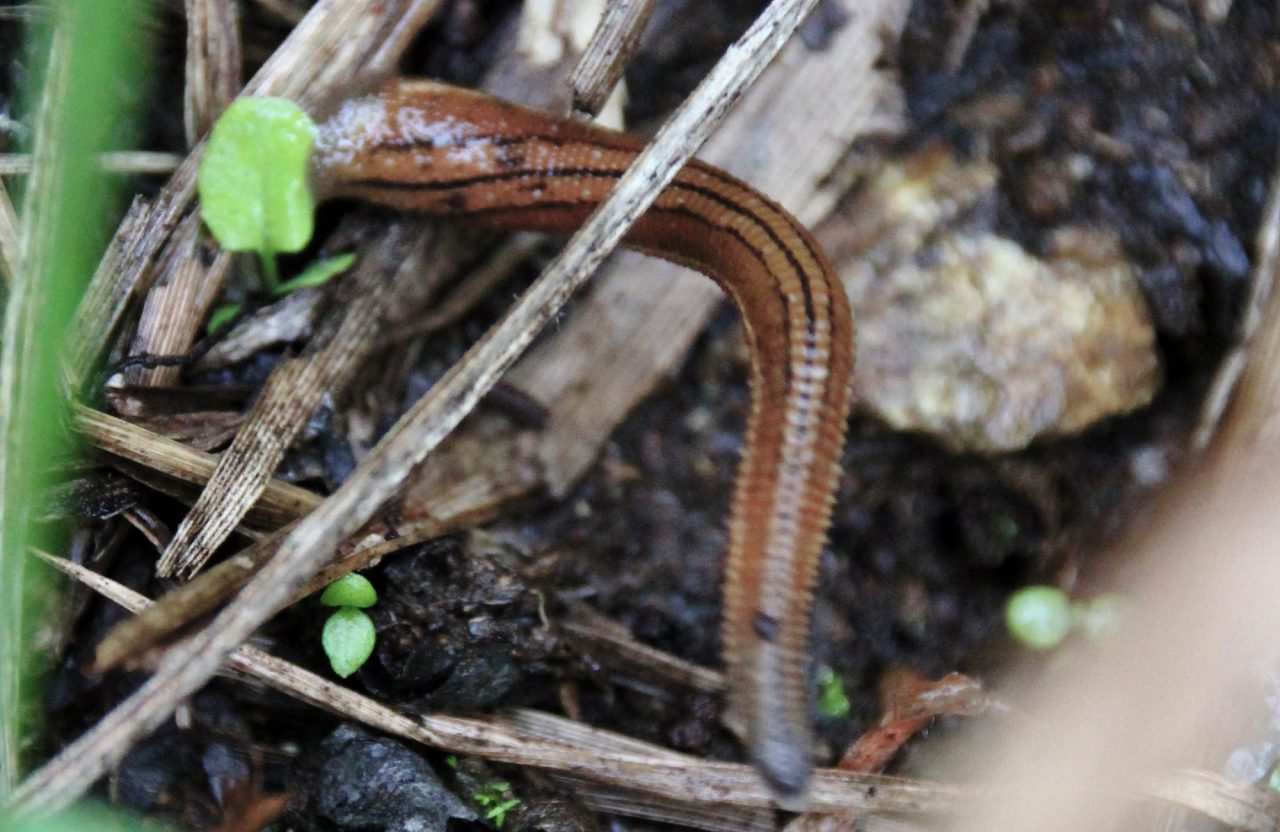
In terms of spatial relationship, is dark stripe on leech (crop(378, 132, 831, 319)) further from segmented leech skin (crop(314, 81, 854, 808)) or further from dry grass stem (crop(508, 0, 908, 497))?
dry grass stem (crop(508, 0, 908, 497))

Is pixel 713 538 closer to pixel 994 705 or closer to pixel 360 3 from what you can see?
pixel 994 705

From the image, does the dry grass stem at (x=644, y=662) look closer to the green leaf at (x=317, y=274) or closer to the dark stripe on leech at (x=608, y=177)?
the dark stripe on leech at (x=608, y=177)

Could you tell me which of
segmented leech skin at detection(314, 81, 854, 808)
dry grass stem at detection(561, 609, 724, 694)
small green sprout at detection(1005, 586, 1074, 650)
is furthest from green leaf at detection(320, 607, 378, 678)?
small green sprout at detection(1005, 586, 1074, 650)

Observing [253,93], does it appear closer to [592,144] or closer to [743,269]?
[592,144]

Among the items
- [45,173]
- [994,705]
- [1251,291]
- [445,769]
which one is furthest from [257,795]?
[1251,291]

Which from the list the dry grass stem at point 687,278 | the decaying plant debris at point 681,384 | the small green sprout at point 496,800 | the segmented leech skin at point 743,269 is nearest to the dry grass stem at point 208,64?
the decaying plant debris at point 681,384
